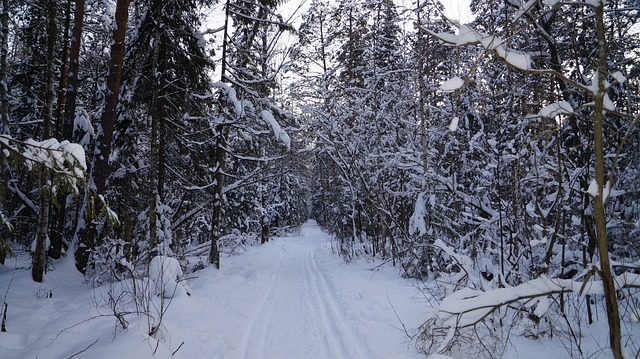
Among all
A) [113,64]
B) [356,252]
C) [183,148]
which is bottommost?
[356,252]

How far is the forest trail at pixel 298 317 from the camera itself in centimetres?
461

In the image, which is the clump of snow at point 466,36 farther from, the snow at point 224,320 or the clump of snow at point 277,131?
the clump of snow at point 277,131

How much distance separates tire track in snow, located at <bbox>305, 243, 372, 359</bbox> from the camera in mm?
4535

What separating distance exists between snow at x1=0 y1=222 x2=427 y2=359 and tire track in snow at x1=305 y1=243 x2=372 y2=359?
0.7 inches

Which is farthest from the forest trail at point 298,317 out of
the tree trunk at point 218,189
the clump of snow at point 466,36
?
the clump of snow at point 466,36

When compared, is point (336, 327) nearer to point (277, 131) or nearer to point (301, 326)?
point (301, 326)

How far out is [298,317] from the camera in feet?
20.5

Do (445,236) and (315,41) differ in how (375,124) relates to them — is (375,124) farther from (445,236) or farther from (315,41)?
(315,41)

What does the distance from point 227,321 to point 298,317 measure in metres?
1.34

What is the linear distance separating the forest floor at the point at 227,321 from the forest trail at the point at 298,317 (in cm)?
2

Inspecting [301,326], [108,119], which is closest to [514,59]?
[301,326]

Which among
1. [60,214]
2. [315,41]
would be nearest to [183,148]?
[60,214]

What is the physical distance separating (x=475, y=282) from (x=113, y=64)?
9.30 meters

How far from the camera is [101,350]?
12.5ft
